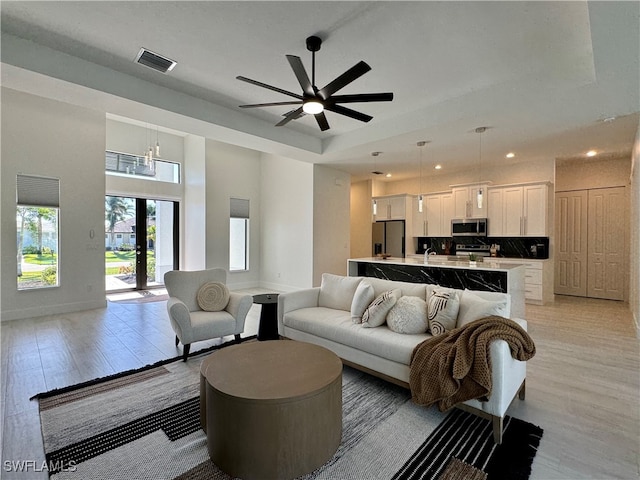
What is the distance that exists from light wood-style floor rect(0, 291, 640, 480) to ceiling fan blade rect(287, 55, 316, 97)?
10.3ft

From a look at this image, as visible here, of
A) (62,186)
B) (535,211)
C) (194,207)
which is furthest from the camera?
(194,207)

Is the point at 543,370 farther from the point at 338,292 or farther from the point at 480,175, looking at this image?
the point at 480,175

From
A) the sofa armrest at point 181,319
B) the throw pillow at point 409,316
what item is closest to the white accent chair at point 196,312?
the sofa armrest at point 181,319

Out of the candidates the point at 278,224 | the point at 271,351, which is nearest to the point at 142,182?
the point at 278,224

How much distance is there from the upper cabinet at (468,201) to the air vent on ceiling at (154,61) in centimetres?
639

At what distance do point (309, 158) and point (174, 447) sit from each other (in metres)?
5.20

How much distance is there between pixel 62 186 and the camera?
5395mm

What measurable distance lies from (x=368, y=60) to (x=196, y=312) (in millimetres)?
3434

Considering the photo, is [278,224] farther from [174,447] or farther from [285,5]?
[174,447]

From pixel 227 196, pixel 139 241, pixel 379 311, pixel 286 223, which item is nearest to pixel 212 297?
pixel 379 311

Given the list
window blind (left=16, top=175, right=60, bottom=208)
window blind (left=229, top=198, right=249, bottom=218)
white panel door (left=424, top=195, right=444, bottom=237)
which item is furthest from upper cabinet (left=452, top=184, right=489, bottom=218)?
window blind (left=16, top=175, right=60, bottom=208)

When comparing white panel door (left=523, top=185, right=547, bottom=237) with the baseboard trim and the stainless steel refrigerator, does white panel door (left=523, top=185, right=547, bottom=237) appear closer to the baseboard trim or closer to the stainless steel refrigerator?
the stainless steel refrigerator

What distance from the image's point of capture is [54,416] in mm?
2309

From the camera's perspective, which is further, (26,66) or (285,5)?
(26,66)
